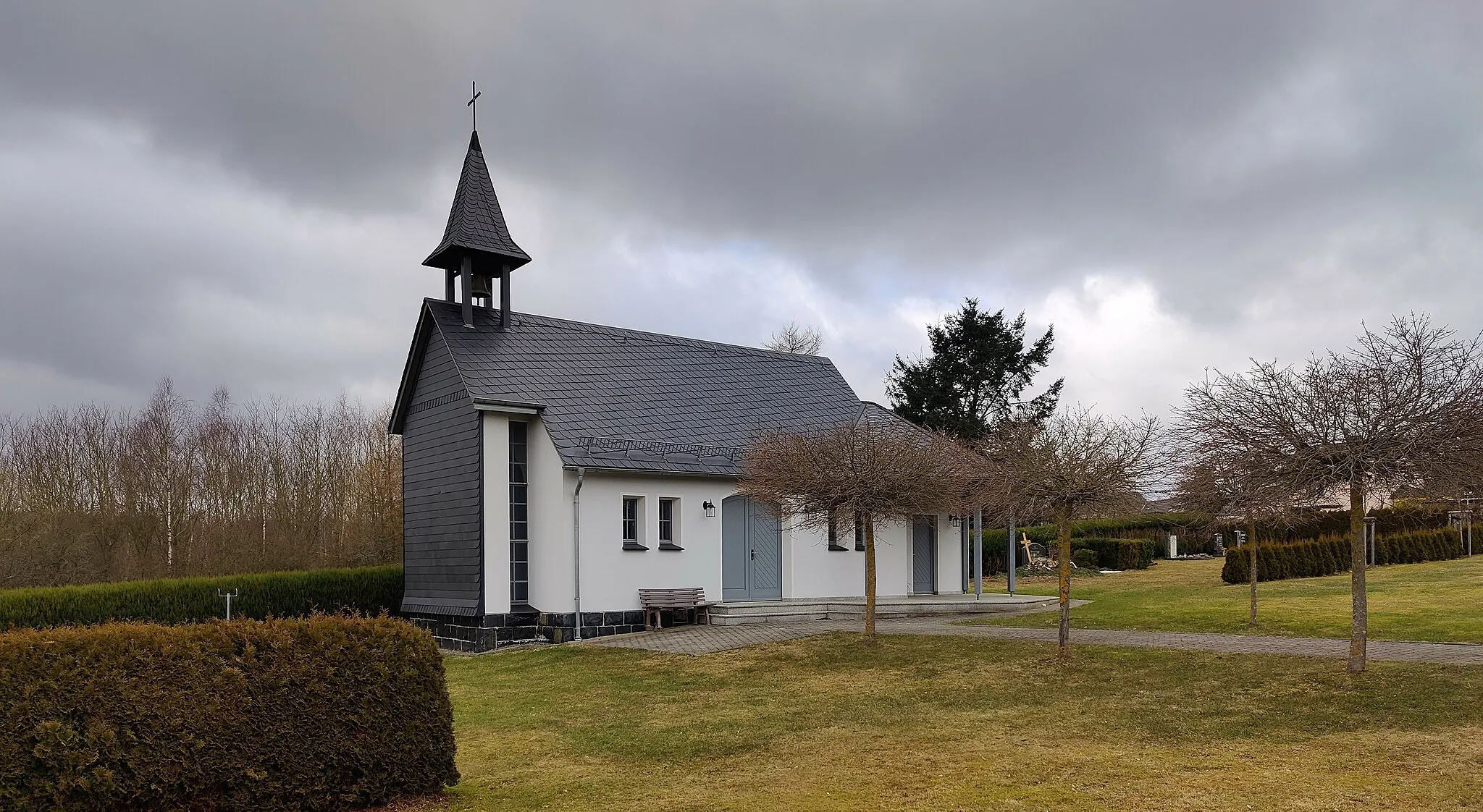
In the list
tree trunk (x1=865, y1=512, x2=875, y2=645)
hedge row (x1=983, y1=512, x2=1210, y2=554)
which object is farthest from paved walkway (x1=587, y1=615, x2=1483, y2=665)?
hedge row (x1=983, y1=512, x2=1210, y2=554)

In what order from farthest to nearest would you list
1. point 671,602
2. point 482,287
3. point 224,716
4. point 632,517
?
point 482,287 → point 632,517 → point 671,602 → point 224,716

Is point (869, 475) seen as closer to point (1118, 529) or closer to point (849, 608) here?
point (849, 608)

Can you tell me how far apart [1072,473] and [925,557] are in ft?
39.4

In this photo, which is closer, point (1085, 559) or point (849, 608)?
point (849, 608)

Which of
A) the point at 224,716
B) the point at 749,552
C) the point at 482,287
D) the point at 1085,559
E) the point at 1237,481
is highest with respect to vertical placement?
the point at 482,287

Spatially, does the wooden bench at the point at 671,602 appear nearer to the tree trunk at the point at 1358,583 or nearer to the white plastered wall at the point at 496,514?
the white plastered wall at the point at 496,514

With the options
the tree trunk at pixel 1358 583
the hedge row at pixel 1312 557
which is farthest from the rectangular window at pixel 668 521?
the hedge row at pixel 1312 557

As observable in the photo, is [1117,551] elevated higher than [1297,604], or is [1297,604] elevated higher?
[1297,604]

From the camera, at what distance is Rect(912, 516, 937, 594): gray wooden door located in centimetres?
2467

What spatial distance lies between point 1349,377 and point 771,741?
6799 mm

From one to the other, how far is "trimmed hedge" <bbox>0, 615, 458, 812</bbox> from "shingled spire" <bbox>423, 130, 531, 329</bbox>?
1497 centimetres

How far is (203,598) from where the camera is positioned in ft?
69.9

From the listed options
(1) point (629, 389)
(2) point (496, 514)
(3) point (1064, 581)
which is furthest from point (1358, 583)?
(1) point (629, 389)

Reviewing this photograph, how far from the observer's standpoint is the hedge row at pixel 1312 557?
25344 millimetres
